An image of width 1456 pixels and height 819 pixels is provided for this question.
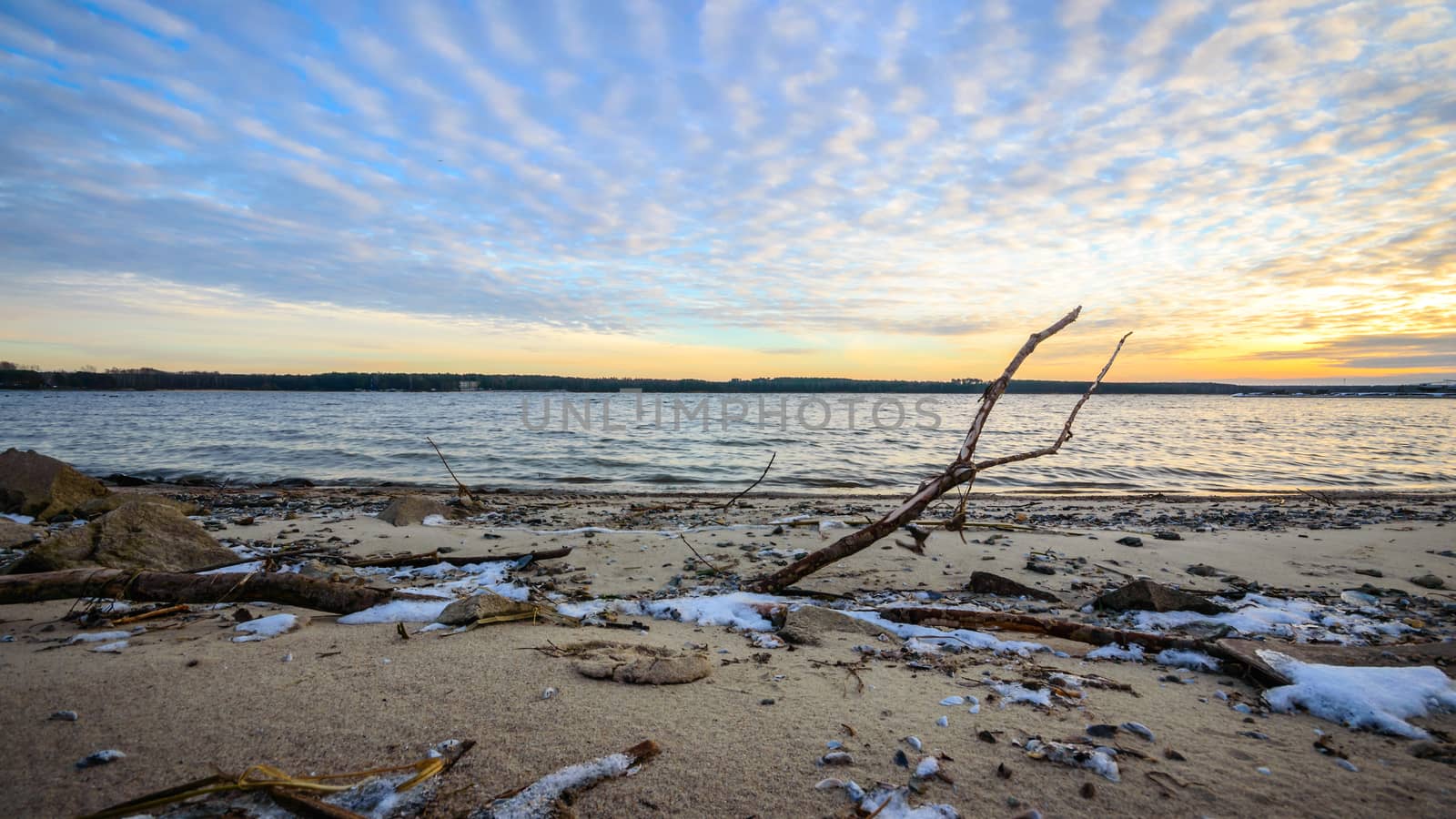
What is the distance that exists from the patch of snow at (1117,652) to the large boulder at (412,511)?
7672 mm

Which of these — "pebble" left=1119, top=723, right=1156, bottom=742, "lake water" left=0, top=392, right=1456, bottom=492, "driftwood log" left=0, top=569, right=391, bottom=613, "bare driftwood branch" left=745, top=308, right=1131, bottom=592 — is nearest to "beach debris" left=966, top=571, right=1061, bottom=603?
"bare driftwood branch" left=745, top=308, right=1131, bottom=592

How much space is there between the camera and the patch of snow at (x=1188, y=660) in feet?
10.6

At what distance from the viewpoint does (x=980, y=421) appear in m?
4.07

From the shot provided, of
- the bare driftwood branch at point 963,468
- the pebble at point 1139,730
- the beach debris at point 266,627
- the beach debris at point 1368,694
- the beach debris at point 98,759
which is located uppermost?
the bare driftwood branch at point 963,468

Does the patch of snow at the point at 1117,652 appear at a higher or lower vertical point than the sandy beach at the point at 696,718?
lower

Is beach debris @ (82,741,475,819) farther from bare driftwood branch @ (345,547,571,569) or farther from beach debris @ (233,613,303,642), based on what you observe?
bare driftwood branch @ (345,547,571,569)

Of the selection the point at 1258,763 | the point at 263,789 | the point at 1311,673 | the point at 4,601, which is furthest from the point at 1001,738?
the point at 4,601

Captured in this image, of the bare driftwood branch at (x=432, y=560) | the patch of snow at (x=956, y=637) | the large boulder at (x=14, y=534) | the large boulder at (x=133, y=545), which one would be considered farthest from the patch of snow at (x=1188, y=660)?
the large boulder at (x=14, y=534)

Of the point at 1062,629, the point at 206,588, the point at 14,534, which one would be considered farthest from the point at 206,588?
the point at 1062,629

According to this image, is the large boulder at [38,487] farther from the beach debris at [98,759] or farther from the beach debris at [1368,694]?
the beach debris at [1368,694]

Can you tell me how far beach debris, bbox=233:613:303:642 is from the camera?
3.28m

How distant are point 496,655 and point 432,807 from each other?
130 centimetres

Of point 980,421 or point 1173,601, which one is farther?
point 1173,601

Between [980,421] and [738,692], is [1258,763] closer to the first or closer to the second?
[738,692]
